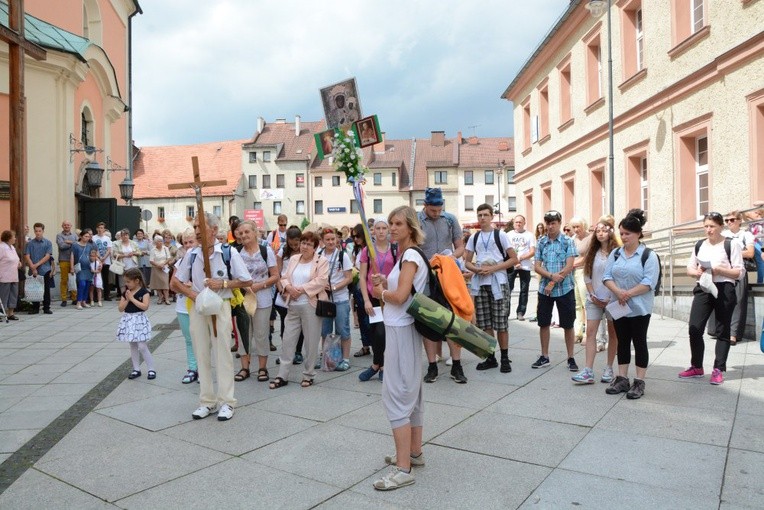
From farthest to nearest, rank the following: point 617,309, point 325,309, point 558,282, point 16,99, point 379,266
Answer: point 16,99 < point 558,282 < point 379,266 < point 325,309 < point 617,309

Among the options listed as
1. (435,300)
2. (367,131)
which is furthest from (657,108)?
(435,300)

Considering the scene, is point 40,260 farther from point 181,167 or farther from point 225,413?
point 181,167

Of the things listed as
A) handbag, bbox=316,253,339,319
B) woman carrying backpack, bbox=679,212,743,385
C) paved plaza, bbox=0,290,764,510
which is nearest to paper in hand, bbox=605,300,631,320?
paved plaza, bbox=0,290,764,510

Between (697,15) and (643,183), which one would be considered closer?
(697,15)

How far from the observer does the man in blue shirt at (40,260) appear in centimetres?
1336

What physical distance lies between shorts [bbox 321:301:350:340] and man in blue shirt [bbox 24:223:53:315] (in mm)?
9053

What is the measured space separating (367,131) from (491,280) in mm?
2500

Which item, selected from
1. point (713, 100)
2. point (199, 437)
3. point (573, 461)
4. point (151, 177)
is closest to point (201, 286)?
point (199, 437)

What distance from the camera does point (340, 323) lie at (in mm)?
7352

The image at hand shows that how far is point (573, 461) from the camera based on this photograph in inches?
159

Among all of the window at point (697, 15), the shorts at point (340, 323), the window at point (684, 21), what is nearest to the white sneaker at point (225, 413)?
the shorts at point (340, 323)

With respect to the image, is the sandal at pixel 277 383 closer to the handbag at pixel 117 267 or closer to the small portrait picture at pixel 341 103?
the small portrait picture at pixel 341 103

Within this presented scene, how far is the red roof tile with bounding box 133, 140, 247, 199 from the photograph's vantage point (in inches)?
2363

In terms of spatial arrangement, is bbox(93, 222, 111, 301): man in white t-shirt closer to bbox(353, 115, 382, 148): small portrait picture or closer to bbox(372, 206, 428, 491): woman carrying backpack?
bbox(353, 115, 382, 148): small portrait picture
